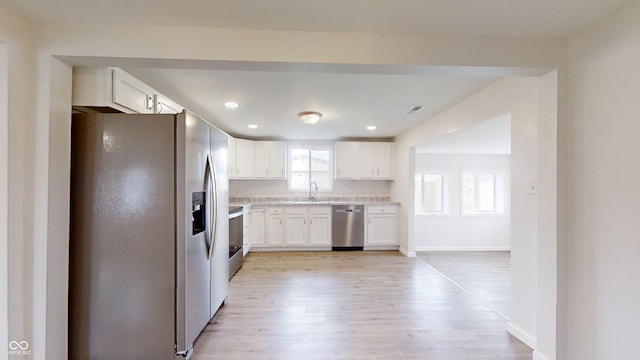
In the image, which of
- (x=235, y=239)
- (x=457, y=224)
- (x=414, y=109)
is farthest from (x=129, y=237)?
(x=457, y=224)

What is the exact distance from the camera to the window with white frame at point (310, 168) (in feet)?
19.9

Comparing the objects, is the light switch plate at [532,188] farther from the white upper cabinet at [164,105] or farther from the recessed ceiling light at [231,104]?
the white upper cabinet at [164,105]

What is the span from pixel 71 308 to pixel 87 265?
30 centimetres

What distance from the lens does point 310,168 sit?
20.0 ft

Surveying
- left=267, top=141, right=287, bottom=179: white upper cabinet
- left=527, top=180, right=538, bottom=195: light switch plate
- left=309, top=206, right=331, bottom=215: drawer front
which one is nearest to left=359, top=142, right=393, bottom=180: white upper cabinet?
left=309, top=206, right=331, bottom=215: drawer front

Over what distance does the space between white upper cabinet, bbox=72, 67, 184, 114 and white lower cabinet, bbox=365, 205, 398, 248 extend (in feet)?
13.9

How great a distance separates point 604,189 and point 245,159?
505cm

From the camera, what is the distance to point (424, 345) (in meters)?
2.30

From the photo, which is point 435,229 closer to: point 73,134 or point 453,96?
point 453,96

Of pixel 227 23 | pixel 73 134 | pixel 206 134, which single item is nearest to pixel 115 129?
pixel 73 134

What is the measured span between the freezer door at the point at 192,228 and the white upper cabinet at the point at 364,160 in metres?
3.68

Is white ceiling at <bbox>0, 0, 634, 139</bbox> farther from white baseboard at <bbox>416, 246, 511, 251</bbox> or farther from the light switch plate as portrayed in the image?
white baseboard at <bbox>416, 246, 511, 251</bbox>

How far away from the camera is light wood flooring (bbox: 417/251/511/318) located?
10.9ft

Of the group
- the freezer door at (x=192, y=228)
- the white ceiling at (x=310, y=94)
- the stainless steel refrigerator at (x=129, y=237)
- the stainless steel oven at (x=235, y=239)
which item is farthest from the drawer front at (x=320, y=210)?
the stainless steel refrigerator at (x=129, y=237)
